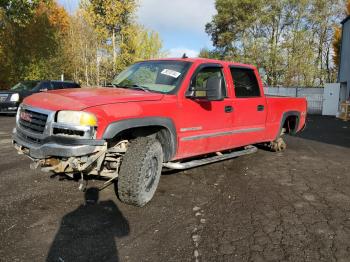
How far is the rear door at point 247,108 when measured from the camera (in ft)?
18.6

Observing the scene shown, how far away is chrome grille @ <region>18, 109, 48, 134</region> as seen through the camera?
3.84 m

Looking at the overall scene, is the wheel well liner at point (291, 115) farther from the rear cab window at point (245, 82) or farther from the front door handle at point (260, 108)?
the rear cab window at point (245, 82)

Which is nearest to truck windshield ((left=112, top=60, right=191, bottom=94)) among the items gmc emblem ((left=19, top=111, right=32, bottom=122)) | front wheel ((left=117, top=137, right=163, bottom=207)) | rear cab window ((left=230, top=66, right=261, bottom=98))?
front wheel ((left=117, top=137, right=163, bottom=207))

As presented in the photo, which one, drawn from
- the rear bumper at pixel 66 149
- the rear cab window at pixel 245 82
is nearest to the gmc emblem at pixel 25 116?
the rear bumper at pixel 66 149

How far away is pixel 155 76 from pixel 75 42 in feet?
81.1

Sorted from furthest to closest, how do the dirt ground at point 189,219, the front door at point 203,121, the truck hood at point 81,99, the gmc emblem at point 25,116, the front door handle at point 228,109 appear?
1. the front door handle at point 228,109
2. the front door at point 203,121
3. the gmc emblem at point 25,116
4. the truck hood at point 81,99
5. the dirt ground at point 189,219

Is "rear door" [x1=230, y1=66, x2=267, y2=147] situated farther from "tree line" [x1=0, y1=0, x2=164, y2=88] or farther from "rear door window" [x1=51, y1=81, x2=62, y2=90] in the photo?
"tree line" [x1=0, y1=0, x2=164, y2=88]

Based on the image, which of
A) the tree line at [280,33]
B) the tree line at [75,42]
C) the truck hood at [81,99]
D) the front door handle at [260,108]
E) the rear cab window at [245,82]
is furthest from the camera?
the tree line at [280,33]

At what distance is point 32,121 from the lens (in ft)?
13.1

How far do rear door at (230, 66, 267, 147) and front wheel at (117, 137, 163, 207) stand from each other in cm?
192

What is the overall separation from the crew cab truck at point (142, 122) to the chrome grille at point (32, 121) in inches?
0.4

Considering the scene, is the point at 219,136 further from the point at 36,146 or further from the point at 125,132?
the point at 36,146

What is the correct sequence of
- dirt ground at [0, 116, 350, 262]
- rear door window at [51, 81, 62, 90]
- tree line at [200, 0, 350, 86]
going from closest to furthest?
dirt ground at [0, 116, 350, 262], rear door window at [51, 81, 62, 90], tree line at [200, 0, 350, 86]

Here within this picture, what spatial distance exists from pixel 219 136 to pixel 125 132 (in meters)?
1.72
